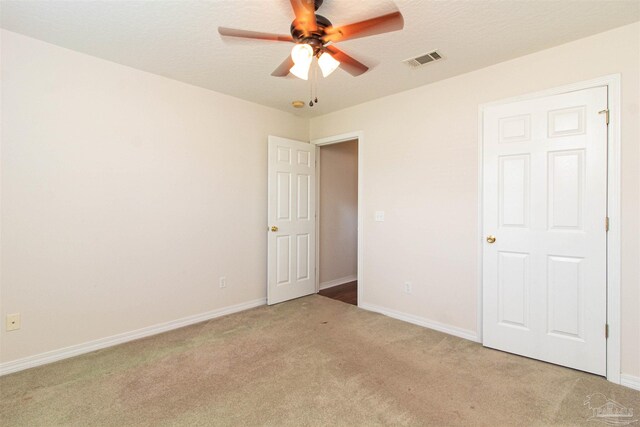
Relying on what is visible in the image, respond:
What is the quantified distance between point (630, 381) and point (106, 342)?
405 centimetres

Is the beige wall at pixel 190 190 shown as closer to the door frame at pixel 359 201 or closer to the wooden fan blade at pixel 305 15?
the door frame at pixel 359 201

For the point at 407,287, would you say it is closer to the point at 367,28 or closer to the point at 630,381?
the point at 630,381

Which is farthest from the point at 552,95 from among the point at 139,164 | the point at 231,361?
the point at 139,164

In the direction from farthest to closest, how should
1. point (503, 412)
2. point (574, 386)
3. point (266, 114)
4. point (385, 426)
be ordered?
point (266, 114) < point (574, 386) < point (503, 412) < point (385, 426)

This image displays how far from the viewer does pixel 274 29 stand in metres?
2.20

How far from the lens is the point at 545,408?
1.90 meters

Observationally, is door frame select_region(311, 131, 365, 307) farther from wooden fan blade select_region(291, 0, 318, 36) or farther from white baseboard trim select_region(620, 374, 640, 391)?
white baseboard trim select_region(620, 374, 640, 391)

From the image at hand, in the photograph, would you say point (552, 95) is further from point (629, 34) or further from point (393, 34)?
point (393, 34)

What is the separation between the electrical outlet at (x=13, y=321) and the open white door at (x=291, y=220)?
2.23m

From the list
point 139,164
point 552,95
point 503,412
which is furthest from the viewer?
point 139,164

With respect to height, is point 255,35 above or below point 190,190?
above

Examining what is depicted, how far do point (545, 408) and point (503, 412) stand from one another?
283 mm

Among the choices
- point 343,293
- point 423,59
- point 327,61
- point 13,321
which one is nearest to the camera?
point 327,61

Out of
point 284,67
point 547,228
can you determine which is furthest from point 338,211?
point 284,67
